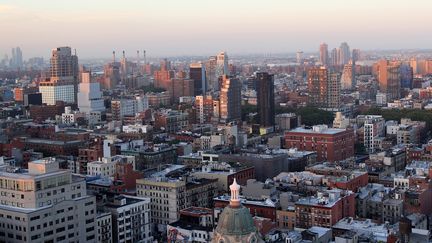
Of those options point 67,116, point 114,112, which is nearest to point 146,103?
point 114,112

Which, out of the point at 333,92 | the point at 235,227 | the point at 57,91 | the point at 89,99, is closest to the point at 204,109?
the point at 89,99

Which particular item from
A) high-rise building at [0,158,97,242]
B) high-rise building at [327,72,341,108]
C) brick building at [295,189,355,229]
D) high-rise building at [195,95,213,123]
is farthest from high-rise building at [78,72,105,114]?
brick building at [295,189,355,229]

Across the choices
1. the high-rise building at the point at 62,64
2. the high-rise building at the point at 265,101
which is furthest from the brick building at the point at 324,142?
the high-rise building at the point at 62,64

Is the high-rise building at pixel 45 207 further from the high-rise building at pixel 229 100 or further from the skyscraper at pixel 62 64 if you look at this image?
the skyscraper at pixel 62 64

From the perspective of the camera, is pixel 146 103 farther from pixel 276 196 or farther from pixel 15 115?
pixel 276 196

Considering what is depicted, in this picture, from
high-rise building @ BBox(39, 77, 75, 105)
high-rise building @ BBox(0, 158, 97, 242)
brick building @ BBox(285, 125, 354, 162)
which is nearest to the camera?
high-rise building @ BBox(0, 158, 97, 242)

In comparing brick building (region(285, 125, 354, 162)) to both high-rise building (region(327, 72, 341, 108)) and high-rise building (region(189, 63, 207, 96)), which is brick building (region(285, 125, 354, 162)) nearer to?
high-rise building (region(327, 72, 341, 108))

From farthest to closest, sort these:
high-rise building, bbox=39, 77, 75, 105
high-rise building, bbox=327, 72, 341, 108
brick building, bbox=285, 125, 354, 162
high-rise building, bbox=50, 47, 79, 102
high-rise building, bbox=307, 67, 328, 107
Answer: high-rise building, bbox=50, 47, 79, 102, high-rise building, bbox=39, 77, 75, 105, high-rise building, bbox=307, 67, 328, 107, high-rise building, bbox=327, 72, 341, 108, brick building, bbox=285, 125, 354, 162
